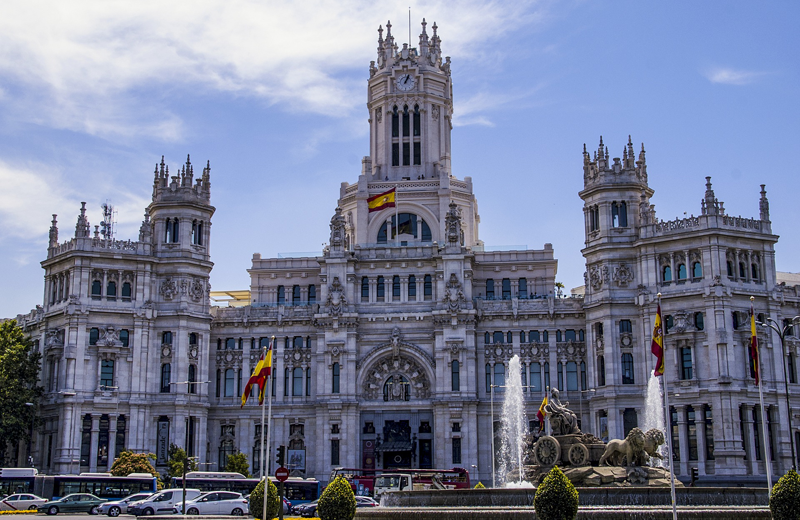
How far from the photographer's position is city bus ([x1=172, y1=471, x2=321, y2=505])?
76562 millimetres

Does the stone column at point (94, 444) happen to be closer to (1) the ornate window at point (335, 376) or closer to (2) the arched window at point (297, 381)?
(2) the arched window at point (297, 381)

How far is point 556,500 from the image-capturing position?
4041cm

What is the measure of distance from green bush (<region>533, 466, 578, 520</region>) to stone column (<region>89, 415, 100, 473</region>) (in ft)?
202

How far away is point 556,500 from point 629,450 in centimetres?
1131

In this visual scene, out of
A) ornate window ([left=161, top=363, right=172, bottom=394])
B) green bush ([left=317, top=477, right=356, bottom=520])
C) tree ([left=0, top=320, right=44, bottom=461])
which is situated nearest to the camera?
green bush ([left=317, top=477, right=356, bottom=520])

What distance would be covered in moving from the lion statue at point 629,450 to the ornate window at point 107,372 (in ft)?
188

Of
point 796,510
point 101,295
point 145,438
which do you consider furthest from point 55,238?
point 796,510

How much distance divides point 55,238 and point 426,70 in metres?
44.6

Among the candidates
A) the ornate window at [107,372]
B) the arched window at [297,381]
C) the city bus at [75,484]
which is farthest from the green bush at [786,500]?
the ornate window at [107,372]

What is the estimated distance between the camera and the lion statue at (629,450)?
165 feet

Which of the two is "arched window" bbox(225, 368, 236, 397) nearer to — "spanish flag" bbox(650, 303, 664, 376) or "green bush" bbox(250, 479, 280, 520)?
"green bush" bbox(250, 479, 280, 520)

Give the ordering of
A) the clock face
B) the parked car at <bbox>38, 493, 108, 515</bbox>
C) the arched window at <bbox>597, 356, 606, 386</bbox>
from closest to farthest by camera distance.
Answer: the parked car at <bbox>38, 493, 108, 515</bbox>
the arched window at <bbox>597, 356, 606, 386</bbox>
the clock face

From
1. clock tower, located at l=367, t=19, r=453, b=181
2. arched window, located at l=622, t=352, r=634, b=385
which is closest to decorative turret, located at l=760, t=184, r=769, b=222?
arched window, located at l=622, t=352, r=634, b=385

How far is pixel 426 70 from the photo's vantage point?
376 feet
